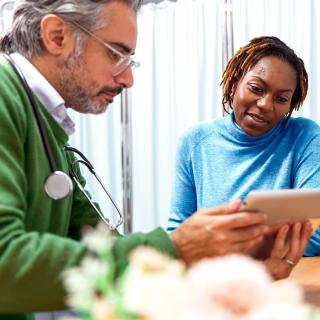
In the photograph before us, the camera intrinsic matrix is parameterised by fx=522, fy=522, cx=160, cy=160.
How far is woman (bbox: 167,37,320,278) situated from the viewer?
1721 mm

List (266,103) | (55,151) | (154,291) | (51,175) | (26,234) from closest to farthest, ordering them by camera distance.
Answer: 1. (154,291)
2. (26,234)
3. (51,175)
4. (55,151)
5. (266,103)

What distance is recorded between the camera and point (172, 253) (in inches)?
32.0

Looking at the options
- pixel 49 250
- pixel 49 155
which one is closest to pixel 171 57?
pixel 49 155

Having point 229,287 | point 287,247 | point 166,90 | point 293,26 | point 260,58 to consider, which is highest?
point 293,26

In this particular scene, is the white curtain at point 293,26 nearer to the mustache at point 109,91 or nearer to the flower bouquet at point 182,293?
the mustache at point 109,91

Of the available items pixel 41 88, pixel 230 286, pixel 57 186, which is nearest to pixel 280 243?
pixel 57 186

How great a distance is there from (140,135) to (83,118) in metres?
0.38

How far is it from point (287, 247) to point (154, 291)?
854mm

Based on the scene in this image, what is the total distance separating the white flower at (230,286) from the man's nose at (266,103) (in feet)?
4.74

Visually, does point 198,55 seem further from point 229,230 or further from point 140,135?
point 229,230

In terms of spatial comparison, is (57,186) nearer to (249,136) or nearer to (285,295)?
(285,295)

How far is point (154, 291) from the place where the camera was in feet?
1.05

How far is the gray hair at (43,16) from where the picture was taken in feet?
3.59

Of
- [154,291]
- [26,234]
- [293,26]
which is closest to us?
[154,291]
